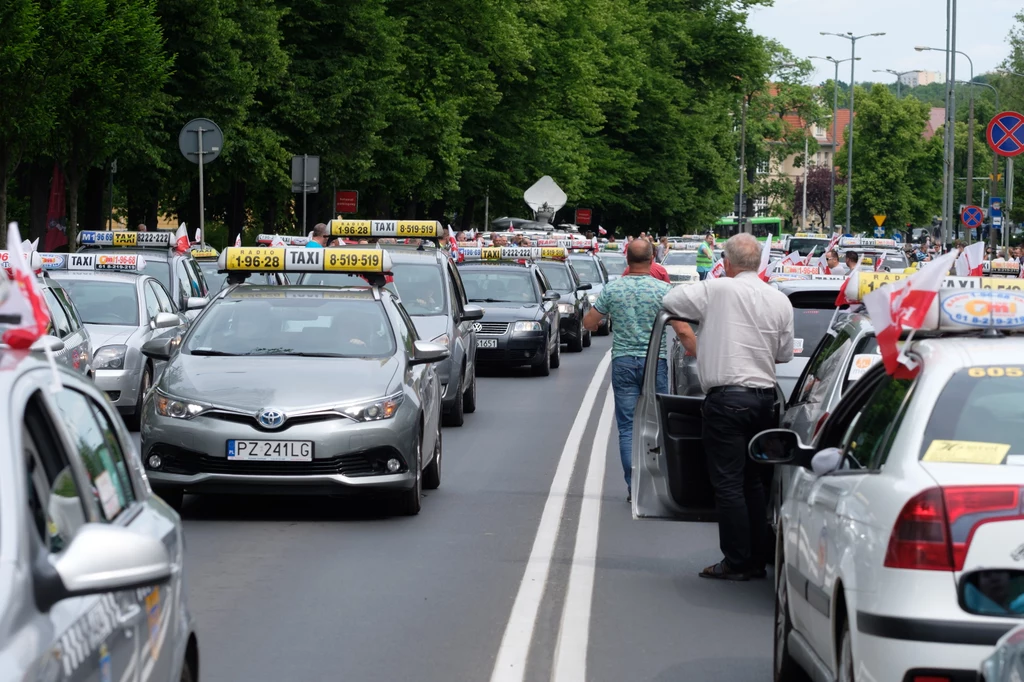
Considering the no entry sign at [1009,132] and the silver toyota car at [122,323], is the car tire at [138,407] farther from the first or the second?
the no entry sign at [1009,132]

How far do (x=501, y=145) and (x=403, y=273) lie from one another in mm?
36064

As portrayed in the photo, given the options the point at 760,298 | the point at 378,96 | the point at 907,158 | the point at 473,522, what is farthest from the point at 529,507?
the point at 907,158

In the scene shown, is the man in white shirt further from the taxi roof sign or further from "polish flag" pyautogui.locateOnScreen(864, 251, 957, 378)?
the taxi roof sign

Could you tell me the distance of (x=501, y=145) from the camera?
55.0 metres

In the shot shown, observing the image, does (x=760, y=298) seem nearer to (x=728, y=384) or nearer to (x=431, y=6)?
(x=728, y=384)

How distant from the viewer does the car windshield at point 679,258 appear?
49.8 metres

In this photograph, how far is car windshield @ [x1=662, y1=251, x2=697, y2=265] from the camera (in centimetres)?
4978

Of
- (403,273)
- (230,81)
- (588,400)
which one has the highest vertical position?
(230,81)

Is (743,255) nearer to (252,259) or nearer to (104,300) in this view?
(252,259)

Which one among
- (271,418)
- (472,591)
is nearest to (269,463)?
(271,418)

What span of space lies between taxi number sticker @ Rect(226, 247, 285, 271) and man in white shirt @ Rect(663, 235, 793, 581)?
18.2 feet

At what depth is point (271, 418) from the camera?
10.8 meters

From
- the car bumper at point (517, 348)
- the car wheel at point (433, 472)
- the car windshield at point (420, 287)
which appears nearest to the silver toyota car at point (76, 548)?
the car wheel at point (433, 472)

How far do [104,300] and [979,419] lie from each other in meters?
14.3
